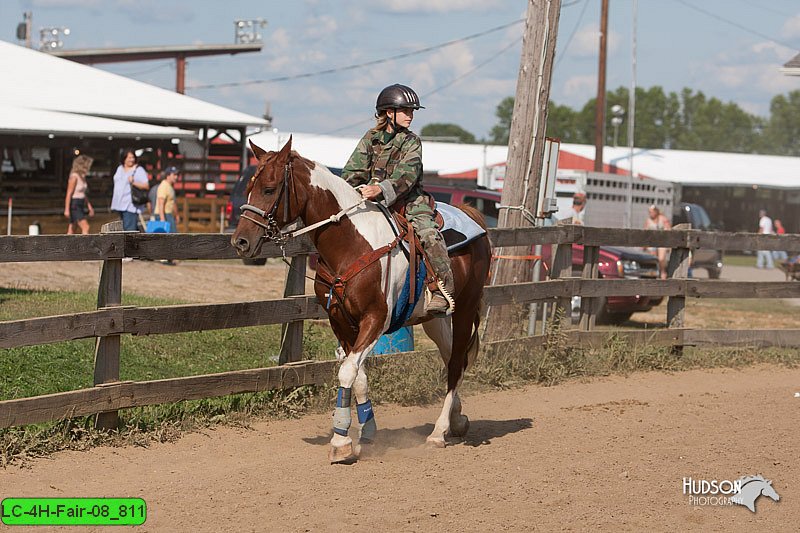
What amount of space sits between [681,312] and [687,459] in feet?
17.3

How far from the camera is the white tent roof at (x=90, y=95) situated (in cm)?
3134

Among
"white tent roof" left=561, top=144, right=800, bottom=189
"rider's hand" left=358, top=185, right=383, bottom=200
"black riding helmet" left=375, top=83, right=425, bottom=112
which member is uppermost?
"white tent roof" left=561, top=144, right=800, bottom=189

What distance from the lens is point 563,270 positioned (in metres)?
11.6

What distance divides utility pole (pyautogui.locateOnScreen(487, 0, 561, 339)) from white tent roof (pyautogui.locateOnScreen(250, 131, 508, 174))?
121ft

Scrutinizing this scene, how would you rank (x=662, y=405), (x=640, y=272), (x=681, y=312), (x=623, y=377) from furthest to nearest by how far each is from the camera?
(x=640, y=272)
(x=681, y=312)
(x=623, y=377)
(x=662, y=405)

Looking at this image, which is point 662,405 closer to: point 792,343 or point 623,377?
point 623,377

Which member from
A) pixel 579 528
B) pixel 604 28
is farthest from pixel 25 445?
pixel 604 28

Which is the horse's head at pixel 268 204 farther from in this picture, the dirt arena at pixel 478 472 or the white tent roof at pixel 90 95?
the white tent roof at pixel 90 95

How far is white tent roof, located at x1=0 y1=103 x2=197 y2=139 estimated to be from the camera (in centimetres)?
2689

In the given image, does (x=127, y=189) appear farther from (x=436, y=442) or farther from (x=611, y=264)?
(x=436, y=442)

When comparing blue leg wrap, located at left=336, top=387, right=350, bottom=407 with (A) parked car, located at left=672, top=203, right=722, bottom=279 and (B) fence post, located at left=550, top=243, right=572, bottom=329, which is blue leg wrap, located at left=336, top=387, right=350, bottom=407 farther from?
(A) parked car, located at left=672, top=203, right=722, bottom=279

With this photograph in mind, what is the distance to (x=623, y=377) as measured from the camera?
11.5 meters

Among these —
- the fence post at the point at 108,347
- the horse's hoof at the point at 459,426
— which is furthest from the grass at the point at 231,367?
the horse's hoof at the point at 459,426

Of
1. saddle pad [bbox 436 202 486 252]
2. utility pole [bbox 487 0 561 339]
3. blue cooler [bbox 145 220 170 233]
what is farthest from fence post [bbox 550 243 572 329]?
blue cooler [bbox 145 220 170 233]
